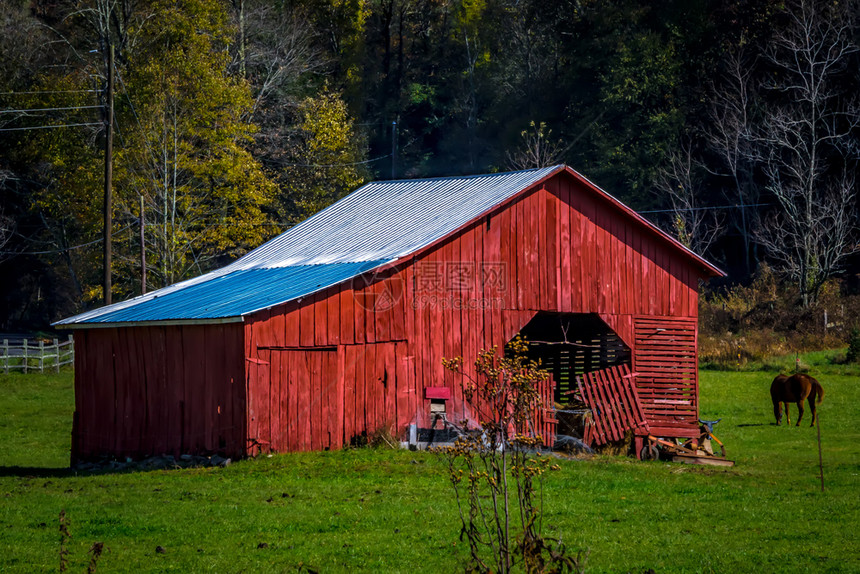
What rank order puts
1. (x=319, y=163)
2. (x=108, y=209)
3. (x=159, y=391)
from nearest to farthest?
1. (x=159, y=391)
2. (x=108, y=209)
3. (x=319, y=163)

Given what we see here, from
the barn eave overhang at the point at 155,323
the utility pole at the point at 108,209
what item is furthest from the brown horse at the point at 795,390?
the utility pole at the point at 108,209

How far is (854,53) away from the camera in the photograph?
2015 inches

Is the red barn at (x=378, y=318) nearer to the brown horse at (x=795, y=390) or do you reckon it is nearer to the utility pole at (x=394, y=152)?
the brown horse at (x=795, y=390)

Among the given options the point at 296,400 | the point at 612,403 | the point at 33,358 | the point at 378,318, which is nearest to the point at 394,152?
the point at 33,358

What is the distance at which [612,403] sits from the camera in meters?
25.3

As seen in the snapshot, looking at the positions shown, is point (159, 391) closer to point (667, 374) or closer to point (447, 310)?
point (447, 310)

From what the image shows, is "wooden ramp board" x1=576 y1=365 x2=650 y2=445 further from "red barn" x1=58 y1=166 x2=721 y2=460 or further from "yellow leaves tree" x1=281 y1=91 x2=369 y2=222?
"yellow leaves tree" x1=281 y1=91 x2=369 y2=222

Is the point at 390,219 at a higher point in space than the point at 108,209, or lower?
lower

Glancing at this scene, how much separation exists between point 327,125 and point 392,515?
3977cm

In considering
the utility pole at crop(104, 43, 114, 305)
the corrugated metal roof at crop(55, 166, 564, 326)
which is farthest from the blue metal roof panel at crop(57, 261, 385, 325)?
the utility pole at crop(104, 43, 114, 305)

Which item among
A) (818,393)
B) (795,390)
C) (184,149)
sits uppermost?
(184,149)

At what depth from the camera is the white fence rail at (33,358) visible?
40625 mm

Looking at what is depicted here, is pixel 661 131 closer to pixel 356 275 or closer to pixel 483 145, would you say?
pixel 483 145

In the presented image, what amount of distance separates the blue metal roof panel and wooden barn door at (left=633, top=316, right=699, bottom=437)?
7940 mm
